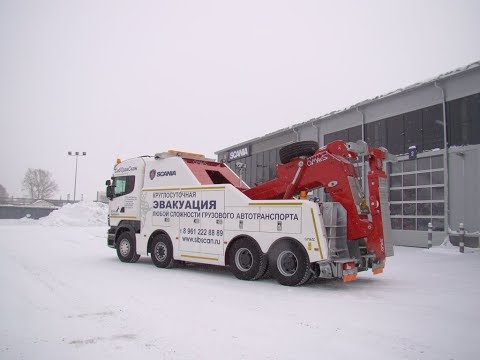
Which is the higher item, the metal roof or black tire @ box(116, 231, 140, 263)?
the metal roof

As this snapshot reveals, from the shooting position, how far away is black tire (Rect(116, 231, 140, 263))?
12430 mm

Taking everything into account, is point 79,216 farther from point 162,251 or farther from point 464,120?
point 464,120

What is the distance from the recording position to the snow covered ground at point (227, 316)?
462 centimetres

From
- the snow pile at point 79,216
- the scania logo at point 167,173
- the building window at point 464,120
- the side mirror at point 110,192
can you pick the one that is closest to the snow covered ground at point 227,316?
the scania logo at point 167,173

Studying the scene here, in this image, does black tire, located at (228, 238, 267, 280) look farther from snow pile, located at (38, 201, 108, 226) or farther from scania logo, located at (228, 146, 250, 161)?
snow pile, located at (38, 201, 108, 226)

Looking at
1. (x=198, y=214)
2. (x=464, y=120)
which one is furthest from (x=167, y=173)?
(x=464, y=120)

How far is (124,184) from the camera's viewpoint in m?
13.1

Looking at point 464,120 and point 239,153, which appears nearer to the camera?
point 464,120

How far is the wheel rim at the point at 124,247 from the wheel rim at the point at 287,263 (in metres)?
5.62

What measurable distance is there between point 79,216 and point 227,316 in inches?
1316

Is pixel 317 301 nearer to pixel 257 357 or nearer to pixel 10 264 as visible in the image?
pixel 257 357

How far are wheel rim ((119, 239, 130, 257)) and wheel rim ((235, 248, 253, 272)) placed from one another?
14.4 feet

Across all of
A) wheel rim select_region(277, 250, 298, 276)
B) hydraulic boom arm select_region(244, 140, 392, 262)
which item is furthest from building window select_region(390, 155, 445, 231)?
wheel rim select_region(277, 250, 298, 276)

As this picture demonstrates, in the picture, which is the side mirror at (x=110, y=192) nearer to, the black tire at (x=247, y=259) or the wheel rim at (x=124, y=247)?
the wheel rim at (x=124, y=247)
